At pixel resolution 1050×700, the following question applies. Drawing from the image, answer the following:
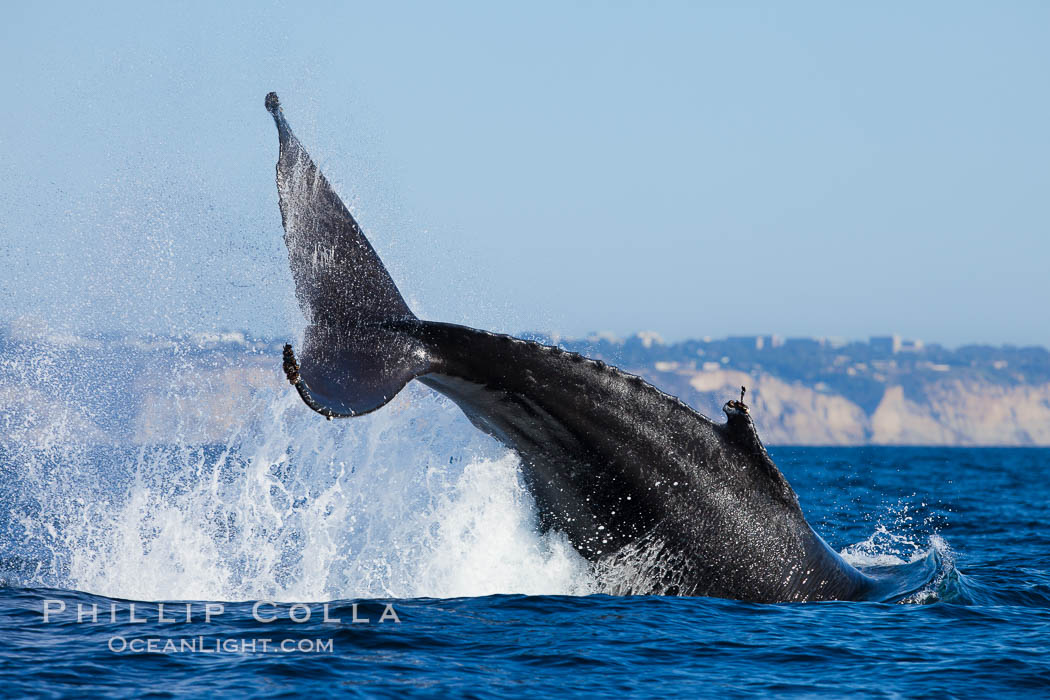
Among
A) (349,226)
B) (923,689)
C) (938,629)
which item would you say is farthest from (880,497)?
(349,226)

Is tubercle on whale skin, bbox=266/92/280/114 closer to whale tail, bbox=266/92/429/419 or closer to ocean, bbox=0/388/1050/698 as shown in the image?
whale tail, bbox=266/92/429/419

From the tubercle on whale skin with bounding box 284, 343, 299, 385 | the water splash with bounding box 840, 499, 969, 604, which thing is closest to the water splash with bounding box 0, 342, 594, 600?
the tubercle on whale skin with bounding box 284, 343, 299, 385

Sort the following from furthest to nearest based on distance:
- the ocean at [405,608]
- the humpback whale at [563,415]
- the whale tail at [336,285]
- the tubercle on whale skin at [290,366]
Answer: the ocean at [405,608]
the humpback whale at [563,415]
the whale tail at [336,285]
the tubercle on whale skin at [290,366]

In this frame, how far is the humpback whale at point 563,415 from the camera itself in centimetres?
747

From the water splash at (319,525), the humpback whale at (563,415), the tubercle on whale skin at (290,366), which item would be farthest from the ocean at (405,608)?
the tubercle on whale skin at (290,366)

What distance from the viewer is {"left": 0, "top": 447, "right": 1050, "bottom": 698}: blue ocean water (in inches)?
297

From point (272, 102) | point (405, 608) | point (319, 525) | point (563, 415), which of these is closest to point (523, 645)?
point (405, 608)

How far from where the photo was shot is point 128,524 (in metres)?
11.2

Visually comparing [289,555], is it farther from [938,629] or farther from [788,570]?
[938,629]

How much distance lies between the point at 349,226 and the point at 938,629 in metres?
5.66

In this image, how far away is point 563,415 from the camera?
25.5 feet

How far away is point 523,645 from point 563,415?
178 cm

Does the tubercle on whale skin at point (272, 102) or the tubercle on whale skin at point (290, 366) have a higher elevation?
the tubercle on whale skin at point (272, 102)

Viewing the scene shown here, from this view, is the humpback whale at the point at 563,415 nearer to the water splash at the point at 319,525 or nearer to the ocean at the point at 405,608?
the ocean at the point at 405,608
